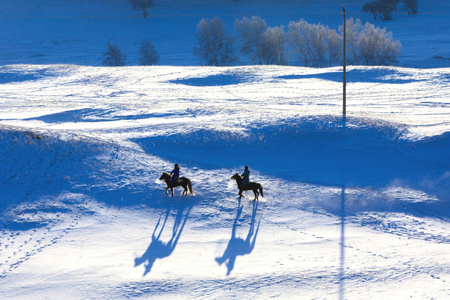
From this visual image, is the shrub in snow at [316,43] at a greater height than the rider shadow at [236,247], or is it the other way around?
the shrub in snow at [316,43]

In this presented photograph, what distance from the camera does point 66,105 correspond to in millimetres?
35219

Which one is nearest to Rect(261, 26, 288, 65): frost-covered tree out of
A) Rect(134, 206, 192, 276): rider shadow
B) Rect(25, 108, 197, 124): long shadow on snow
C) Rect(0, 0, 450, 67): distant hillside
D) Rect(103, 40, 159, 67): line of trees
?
Rect(0, 0, 450, 67): distant hillside

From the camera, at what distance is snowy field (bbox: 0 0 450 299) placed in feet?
41.7

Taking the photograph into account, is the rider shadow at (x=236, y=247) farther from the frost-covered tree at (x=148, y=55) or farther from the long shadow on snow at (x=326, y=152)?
the frost-covered tree at (x=148, y=55)

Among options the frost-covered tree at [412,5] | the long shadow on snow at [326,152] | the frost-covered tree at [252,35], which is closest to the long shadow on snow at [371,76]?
the long shadow on snow at [326,152]

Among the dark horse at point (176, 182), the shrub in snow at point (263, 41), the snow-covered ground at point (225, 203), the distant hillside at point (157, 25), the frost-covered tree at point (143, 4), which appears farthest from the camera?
the frost-covered tree at point (143, 4)

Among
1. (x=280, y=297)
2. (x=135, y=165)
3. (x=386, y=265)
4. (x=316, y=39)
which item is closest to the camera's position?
(x=280, y=297)

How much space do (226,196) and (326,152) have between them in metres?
7.89

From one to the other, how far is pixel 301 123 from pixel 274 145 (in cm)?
291

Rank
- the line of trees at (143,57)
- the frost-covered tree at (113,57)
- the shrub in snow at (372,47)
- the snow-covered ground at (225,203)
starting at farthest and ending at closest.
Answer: the line of trees at (143,57)
the frost-covered tree at (113,57)
the shrub in snow at (372,47)
the snow-covered ground at (225,203)

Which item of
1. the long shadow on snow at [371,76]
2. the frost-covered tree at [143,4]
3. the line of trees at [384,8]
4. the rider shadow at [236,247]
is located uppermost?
the frost-covered tree at [143,4]

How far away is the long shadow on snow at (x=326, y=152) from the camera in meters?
21.4

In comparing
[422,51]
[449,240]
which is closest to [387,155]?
[449,240]

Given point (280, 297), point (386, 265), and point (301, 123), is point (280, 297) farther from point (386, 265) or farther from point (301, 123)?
point (301, 123)
